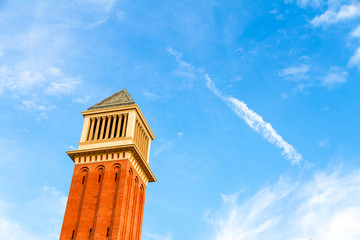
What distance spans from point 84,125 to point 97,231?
1356cm

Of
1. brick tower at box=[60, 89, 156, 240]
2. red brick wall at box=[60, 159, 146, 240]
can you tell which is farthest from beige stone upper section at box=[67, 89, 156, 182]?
red brick wall at box=[60, 159, 146, 240]

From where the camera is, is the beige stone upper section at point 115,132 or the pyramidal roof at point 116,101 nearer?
the beige stone upper section at point 115,132

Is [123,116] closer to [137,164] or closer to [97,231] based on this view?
[137,164]

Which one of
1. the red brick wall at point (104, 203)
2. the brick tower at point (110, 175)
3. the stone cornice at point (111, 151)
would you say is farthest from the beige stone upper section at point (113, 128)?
the red brick wall at point (104, 203)

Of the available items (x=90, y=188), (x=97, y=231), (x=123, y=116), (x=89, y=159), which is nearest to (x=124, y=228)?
(x=97, y=231)

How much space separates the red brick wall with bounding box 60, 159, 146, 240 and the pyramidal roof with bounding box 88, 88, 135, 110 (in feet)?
26.1

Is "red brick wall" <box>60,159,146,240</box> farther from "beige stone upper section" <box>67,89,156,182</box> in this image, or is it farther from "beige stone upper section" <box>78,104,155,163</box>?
"beige stone upper section" <box>78,104,155,163</box>

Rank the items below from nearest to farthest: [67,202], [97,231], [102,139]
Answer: [97,231]
[67,202]
[102,139]

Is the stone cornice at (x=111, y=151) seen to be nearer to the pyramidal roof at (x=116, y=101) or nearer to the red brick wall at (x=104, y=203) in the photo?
the red brick wall at (x=104, y=203)

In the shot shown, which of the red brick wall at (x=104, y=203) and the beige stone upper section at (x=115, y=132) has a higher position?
the beige stone upper section at (x=115, y=132)

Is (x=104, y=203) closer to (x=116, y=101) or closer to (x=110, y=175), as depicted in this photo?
(x=110, y=175)

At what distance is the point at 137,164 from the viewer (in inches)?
1852

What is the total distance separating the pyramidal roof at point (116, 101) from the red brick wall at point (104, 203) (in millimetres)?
7960

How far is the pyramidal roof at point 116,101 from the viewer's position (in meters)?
49.5
